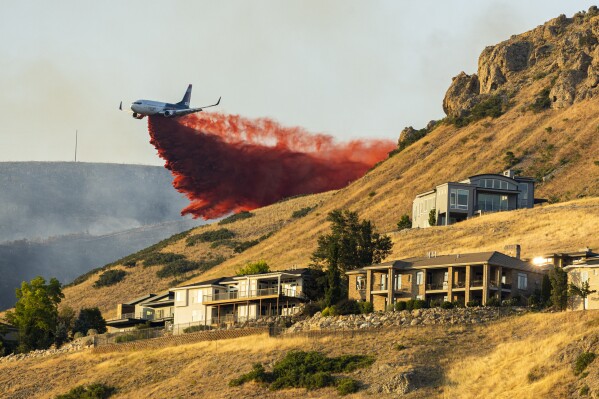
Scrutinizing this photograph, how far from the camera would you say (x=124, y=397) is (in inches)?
3767

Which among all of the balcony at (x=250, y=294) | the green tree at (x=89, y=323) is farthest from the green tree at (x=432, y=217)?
the green tree at (x=89, y=323)

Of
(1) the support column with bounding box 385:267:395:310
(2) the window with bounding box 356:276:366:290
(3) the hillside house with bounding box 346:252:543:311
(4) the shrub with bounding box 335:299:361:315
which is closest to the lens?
(3) the hillside house with bounding box 346:252:543:311

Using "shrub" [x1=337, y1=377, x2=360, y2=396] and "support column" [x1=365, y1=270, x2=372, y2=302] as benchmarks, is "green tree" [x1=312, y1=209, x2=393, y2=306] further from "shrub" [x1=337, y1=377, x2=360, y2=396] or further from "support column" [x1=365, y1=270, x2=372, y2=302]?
"shrub" [x1=337, y1=377, x2=360, y2=396]

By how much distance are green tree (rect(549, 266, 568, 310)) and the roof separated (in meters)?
7.13

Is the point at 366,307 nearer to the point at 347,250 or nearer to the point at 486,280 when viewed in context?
the point at 486,280

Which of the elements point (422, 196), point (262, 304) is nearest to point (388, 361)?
point (262, 304)

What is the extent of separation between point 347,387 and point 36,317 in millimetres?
47341

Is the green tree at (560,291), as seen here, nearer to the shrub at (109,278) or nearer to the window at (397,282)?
the window at (397,282)

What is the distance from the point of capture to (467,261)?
332 feet

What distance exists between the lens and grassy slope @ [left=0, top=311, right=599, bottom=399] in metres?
80.2

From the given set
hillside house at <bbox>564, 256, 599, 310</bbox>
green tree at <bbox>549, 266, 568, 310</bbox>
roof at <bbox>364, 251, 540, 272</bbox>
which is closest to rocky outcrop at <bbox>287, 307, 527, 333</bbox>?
green tree at <bbox>549, 266, 568, 310</bbox>

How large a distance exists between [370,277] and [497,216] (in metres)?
42.2

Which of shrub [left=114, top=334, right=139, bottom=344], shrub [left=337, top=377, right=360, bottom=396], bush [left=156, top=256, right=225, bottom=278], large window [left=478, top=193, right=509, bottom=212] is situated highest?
large window [left=478, top=193, right=509, bottom=212]

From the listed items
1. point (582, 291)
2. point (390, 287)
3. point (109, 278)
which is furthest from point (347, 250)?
point (109, 278)
